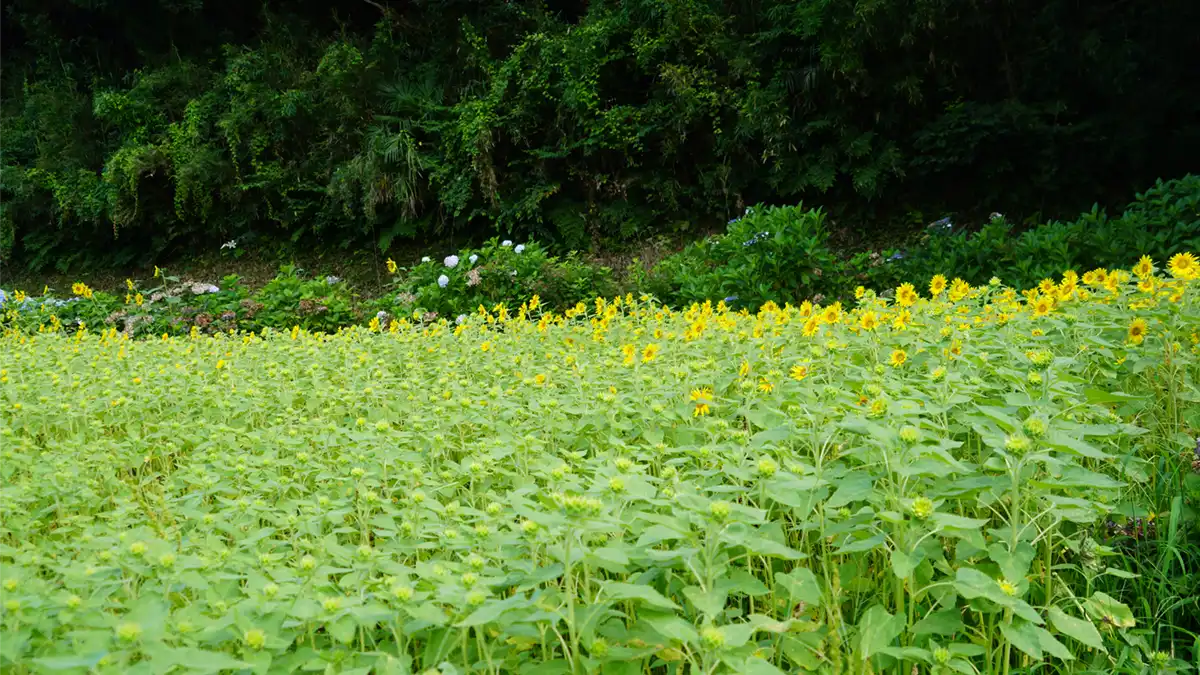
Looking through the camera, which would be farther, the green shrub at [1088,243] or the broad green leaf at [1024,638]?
the green shrub at [1088,243]

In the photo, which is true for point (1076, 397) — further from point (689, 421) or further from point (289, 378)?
point (289, 378)

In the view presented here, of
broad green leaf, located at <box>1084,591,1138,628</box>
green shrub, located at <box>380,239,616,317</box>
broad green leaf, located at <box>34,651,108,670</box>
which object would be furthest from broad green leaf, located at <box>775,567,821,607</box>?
green shrub, located at <box>380,239,616,317</box>

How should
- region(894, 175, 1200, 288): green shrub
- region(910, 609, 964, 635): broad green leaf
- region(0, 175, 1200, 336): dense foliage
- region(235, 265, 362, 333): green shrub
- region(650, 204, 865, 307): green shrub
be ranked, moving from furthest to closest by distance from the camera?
region(235, 265, 362, 333): green shrub < region(650, 204, 865, 307): green shrub < region(0, 175, 1200, 336): dense foliage < region(894, 175, 1200, 288): green shrub < region(910, 609, 964, 635): broad green leaf

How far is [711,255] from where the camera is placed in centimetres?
614

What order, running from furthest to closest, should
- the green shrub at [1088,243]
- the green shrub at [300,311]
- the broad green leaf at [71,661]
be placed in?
the green shrub at [300,311], the green shrub at [1088,243], the broad green leaf at [71,661]

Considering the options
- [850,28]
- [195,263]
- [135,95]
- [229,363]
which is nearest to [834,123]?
[850,28]

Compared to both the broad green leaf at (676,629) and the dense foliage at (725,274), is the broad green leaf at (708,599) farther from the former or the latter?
the dense foliage at (725,274)

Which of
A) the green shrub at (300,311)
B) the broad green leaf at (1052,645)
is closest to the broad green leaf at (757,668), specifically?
the broad green leaf at (1052,645)

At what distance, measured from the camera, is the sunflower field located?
43.7 inches

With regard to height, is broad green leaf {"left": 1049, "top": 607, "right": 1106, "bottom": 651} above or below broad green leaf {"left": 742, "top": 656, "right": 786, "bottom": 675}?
below

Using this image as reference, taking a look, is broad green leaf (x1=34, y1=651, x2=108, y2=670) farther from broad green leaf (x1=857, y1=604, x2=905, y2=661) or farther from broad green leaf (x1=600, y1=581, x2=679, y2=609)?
broad green leaf (x1=857, y1=604, x2=905, y2=661)

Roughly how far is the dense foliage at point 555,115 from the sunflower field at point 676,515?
510 cm

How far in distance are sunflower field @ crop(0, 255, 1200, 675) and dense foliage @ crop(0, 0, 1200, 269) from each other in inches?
201

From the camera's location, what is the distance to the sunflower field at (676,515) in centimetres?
111
